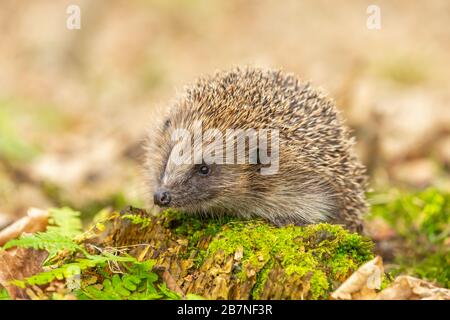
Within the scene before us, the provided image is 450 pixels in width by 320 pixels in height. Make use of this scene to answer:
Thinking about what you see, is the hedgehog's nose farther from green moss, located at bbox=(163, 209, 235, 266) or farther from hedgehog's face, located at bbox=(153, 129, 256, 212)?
green moss, located at bbox=(163, 209, 235, 266)

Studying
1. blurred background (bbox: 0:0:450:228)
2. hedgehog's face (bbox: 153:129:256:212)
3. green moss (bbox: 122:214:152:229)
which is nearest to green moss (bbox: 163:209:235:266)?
hedgehog's face (bbox: 153:129:256:212)

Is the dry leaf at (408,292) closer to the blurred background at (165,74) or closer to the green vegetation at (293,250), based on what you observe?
the green vegetation at (293,250)

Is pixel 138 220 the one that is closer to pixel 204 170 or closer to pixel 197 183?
pixel 197 183

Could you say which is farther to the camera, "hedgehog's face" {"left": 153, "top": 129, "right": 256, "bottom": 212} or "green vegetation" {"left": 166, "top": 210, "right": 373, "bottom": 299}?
"hedgehog's face" {"left": 153, "top": 129, "right": 256, "bottom": 212}

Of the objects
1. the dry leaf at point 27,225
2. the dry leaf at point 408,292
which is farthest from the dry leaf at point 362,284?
the dry leaf at point 27,225

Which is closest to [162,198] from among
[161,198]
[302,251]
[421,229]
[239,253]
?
[161,198]

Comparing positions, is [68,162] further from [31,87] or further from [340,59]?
[340,59]
